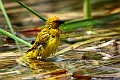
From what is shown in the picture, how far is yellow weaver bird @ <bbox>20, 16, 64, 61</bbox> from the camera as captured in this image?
3705mm

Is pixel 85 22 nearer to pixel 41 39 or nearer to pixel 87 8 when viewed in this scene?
pixel 87 8

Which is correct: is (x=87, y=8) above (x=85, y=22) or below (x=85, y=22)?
above

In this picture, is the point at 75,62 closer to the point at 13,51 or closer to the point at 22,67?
the point at 22,67

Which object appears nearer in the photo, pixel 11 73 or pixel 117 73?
pixel 117 73

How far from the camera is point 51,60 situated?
385 cm

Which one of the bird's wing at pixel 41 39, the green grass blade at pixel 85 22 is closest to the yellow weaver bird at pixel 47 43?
the bird's wing at pixel 41 39

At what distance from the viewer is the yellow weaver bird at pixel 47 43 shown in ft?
12.2

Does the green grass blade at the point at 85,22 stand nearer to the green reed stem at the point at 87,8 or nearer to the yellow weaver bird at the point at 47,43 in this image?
the green reed stem at the point at 87,8

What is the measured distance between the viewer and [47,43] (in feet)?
12.3

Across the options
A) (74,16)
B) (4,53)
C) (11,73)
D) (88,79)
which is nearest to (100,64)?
(88,79)

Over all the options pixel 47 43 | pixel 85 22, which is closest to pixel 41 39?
pixel 47 43

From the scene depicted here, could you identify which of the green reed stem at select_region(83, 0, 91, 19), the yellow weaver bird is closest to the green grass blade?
the green reed stem at select_region(83, 0, 91, 19)

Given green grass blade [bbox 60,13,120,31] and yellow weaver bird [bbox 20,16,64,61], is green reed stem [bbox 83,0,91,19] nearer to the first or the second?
green grass blade [bbox 60,13,120,31]

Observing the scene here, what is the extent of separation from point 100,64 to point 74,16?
328cm
